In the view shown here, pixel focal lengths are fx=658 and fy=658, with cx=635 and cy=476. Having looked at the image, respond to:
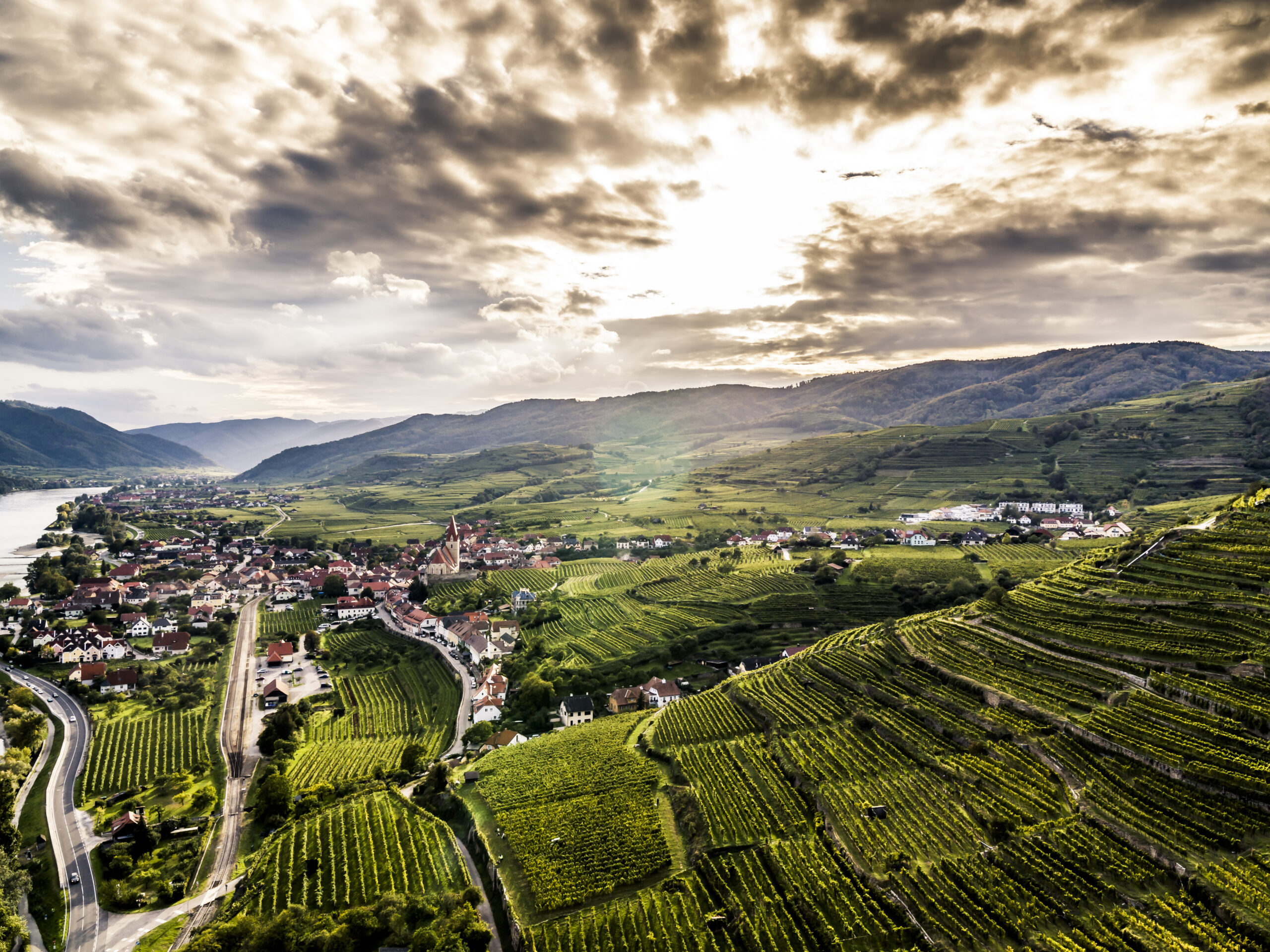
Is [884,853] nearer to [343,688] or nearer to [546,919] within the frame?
[546,919]

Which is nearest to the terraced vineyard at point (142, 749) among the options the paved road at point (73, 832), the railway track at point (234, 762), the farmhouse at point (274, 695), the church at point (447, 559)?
the paved road at point (73, 832)

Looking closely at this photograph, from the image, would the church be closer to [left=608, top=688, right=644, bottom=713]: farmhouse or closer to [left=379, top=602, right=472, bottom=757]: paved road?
[left=379, top=602, right=472, bottom=757]: paved road

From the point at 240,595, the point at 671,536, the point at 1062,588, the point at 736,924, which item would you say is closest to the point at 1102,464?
the point at 671,536

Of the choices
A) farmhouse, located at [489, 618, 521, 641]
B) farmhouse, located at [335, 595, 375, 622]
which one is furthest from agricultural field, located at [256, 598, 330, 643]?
farmhouse, located at [489, 618, 521, 641]

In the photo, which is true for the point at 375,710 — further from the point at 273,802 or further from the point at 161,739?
the point at 273,802

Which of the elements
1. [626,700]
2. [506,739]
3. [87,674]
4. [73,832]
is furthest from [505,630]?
[73,832]

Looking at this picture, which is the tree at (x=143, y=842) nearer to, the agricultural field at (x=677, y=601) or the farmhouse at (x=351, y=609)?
the agricultural field at (x=677, y=601)
